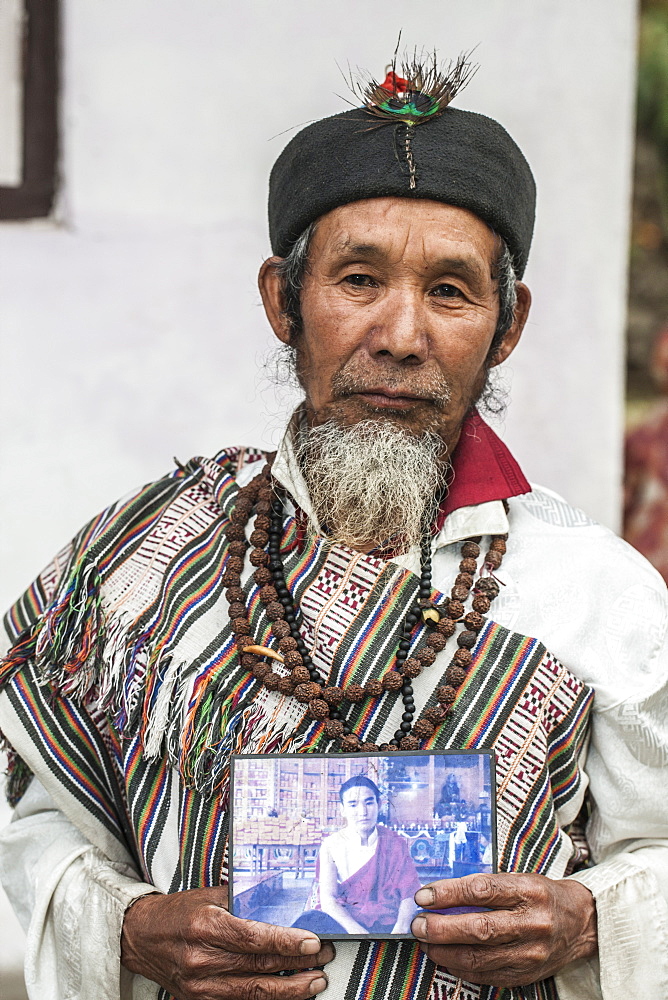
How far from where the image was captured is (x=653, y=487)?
2.79 meters

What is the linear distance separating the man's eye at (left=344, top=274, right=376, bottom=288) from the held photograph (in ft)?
2.40

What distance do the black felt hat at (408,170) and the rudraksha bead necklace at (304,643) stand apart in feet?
1.63

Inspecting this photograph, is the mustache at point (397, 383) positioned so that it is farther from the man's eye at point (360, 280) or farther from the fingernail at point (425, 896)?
the fingernail at point (425, 896)

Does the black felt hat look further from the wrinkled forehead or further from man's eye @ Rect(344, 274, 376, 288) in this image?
man's eye @ Rect(344, 274, 376, 288)

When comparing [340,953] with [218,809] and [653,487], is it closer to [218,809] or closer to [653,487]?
[218,809]

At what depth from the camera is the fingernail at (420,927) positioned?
55.9 inches

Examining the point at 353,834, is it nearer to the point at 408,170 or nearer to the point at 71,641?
the point at 71,641

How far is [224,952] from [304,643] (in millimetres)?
458

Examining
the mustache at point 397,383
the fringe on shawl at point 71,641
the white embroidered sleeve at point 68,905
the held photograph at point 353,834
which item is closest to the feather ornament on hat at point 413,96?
the mustache at point 397,383

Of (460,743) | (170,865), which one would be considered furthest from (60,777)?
(460,743)

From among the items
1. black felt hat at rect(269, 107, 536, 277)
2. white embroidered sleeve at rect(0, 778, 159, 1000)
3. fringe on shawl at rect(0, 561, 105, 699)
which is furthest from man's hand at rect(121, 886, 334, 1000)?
black felt hat at rect(269, 107, 536, 277)

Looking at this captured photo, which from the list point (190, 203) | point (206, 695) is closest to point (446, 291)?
point (206, 695)

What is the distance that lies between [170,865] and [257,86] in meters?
1.85

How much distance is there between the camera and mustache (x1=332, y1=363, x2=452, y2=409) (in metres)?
1.66
